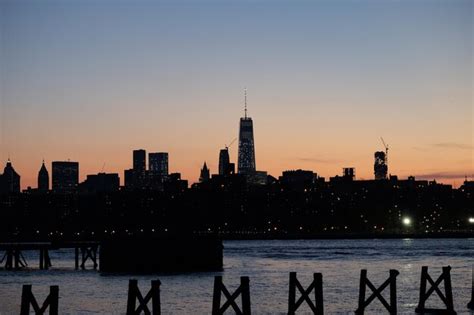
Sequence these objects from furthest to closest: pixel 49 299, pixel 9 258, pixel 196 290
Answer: pixel 9 258
pixel 196 290
pixel 49 299

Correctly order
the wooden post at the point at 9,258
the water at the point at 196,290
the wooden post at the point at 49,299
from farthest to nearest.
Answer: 1. the wooden post at the point at 9,258
2. the water at the point at 196,290
3. the wooden post at the point at 49,299

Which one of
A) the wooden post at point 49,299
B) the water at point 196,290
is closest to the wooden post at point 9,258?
the water at point 196,290

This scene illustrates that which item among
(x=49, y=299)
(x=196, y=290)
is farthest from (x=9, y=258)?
(x=49, y=299)

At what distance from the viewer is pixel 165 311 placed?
2425 inches

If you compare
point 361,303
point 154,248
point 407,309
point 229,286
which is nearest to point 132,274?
point 154,248

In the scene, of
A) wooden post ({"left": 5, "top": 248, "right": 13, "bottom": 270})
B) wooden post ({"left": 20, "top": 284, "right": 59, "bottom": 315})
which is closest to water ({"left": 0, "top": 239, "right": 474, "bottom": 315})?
wooden post ({"left": 5, "top": 248, "right": 13, "bottom": 270})

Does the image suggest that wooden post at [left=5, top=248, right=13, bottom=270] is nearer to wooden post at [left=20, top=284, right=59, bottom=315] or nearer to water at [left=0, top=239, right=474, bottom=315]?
water at [left=0, top=239, right=474, bottom=315]

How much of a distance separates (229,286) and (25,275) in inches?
1401

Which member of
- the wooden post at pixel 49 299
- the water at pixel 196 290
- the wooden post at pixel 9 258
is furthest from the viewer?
the wooden post at pixel 9 258

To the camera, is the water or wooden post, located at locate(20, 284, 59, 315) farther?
the water

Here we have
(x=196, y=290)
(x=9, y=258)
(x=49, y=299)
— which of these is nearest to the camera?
(x=49, y=299)

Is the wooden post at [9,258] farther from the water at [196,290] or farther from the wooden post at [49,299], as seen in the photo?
the wooden post at [49,299]

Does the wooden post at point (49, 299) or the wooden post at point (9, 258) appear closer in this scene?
Result: the wooden post at point (49, 299)

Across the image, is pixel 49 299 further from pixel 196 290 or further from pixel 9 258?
pixel 9 258
